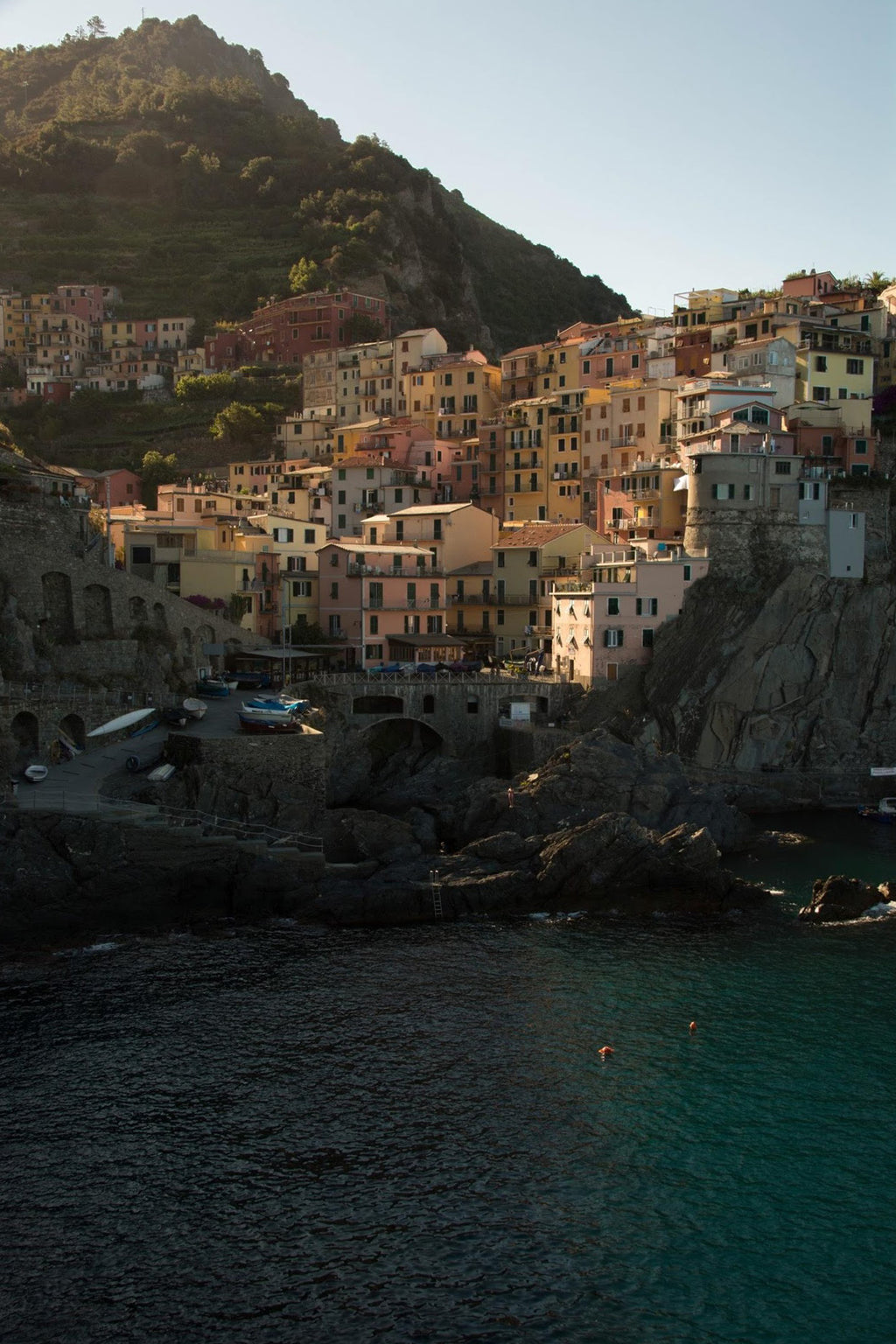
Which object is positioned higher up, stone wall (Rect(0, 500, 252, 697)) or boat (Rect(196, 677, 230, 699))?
stone wall (Rect(0, 500, 252, 697))

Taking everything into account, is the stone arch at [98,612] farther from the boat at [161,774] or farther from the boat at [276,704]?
the boat at [161,774]

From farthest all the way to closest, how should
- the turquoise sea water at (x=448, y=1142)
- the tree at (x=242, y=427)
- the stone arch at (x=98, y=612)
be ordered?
the tree at (x=242, y=427) < the stone arch at (x=98, y=612) < the turquoise sea water at (x=448, y=1142)

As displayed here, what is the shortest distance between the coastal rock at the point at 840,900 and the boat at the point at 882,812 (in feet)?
47.0

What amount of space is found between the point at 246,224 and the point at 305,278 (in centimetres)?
2870

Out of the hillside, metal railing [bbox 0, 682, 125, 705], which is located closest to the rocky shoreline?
metal railing [bbox 0, 682, 125, 705]

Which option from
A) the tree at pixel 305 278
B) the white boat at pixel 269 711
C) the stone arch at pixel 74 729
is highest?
the tree at pixel 305 278

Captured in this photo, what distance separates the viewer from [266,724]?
53.2 m

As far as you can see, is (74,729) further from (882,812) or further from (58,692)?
(882,812)

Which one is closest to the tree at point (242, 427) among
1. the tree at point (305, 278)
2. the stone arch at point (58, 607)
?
the tree at point (305, 278)

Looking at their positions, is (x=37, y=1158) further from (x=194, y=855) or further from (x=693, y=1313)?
(x=194, y=855)

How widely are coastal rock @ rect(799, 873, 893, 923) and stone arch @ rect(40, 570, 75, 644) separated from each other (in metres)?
34.0

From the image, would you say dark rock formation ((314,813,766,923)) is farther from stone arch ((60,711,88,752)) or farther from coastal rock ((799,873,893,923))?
stone arch ((60,711,88,752))

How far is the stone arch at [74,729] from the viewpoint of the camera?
52812mm

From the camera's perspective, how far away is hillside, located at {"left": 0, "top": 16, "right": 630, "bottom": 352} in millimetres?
142875
